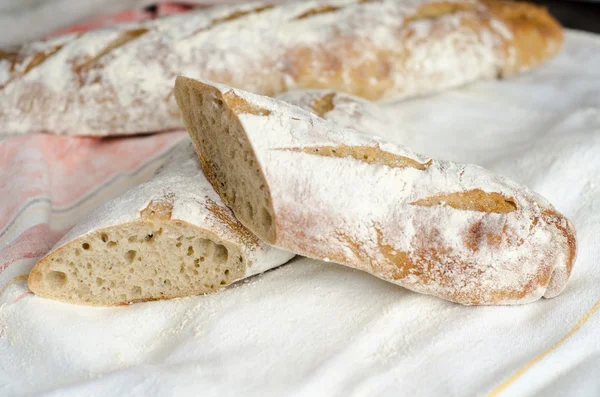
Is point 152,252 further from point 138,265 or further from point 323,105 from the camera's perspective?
point 323,105

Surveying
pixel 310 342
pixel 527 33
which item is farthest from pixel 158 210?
pixel 527 33

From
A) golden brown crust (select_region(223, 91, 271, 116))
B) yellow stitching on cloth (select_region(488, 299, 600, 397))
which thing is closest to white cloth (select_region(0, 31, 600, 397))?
yellow stitching on cloth (select_region(488, 299, 600, 397))

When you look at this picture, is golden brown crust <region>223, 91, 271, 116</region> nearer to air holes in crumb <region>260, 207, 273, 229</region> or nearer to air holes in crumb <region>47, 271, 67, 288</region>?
air holes in crumb <region>260, 207, 273, 229</region>

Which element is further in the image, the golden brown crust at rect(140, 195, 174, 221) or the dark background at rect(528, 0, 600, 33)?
the dark background at rect(528, 0, 600, 33)

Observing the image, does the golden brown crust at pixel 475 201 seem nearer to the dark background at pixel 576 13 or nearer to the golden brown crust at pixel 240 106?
the golden brown crust at pixel 240 106

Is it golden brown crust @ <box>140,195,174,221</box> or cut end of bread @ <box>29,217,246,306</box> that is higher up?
golden brown crust @ <box>140,195,174,221</box>

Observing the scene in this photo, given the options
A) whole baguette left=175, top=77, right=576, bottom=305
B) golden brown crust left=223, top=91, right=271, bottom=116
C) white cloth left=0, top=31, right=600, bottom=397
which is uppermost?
golden brown crust left=223, top=91, right=271, bottom=116

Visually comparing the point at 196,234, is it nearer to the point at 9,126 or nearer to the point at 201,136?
the point at 201,136
